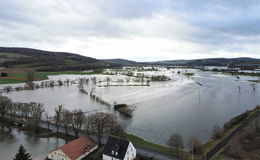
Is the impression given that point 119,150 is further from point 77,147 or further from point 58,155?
point 58,155

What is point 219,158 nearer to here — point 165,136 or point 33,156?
point 165,136

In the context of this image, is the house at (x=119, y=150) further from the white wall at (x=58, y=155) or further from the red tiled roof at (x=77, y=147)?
the white wall at (x=58, y=155)

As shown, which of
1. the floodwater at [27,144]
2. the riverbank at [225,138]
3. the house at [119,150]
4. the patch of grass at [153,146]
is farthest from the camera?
the floodwater at [27,144]

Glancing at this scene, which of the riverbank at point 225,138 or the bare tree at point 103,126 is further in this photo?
the bare tree at point 103,126

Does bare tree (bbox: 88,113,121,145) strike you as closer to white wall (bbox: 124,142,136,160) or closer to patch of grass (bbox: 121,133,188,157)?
patch of grass (bbox: 121,133,188,157)

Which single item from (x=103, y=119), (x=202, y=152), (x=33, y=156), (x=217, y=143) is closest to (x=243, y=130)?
(x=217, y=143)

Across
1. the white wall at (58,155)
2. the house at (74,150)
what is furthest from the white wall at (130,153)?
the white wall at (58,155)

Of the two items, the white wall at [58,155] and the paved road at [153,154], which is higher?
the white wall at [58,155]
